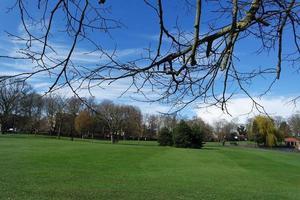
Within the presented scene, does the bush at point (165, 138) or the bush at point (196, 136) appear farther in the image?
the bush at point (165, 138)

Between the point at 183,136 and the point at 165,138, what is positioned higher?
the point at 183,136

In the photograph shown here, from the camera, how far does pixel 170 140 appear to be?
74250mm

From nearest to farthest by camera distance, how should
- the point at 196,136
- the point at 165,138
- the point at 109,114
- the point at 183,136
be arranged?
1. the point at 109,114
2. the point at 183,136
3. the point at 196,136
4. the point at 165,138

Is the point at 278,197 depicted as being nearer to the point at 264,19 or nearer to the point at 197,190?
the point at 197,190

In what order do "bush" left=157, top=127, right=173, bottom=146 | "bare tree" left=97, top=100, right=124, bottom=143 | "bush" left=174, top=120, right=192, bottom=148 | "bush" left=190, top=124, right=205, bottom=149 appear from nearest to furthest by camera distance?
"bare tree" left=97, top=100, right=124, bottom=143 → "bush" left=174, top=120, right=192, bottom=148 → "bush" left=190, top=124, right=205, bottom=149 → "bush" left=157, top=127, right=173, bottom=146

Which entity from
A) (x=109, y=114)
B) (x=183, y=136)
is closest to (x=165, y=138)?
(x=183, y=136)

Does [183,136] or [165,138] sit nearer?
[183,136]

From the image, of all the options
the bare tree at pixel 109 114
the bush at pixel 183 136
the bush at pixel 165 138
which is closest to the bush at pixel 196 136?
the bush at pixel 183 136

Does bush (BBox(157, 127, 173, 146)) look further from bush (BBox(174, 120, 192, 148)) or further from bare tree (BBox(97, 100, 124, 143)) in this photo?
bare tree (BBox(97, 100, 124, 143))

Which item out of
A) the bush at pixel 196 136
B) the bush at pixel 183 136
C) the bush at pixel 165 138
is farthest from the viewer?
the bush at pixel 165 138

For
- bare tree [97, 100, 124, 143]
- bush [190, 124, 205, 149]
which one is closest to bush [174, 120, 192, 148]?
bush [190, 124, 205, 149]

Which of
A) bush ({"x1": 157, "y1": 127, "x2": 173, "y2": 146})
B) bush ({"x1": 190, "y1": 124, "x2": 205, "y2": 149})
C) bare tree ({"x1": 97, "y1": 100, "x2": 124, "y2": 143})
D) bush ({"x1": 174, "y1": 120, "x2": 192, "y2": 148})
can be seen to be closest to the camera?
bare tree ({"x1": 97, "y1": 100, "x2": 124, "y2": 143})

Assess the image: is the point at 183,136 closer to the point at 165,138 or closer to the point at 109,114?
the point at 165,138

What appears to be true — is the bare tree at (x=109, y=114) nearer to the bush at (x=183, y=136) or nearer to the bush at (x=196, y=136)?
the bush at (x=183, y=136)
